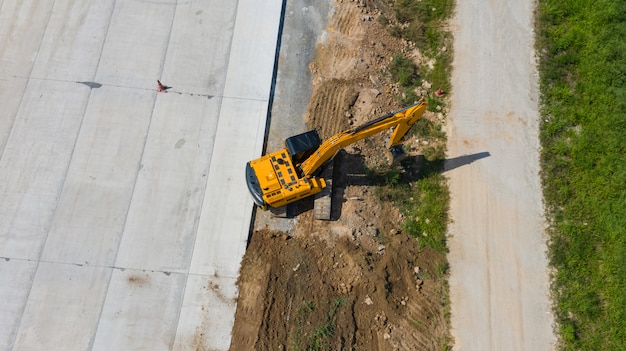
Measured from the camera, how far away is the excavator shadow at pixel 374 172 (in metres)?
14.2

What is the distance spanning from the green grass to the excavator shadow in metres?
2.88

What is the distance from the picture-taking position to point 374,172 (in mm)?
14625

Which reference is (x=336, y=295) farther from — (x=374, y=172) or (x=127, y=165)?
(x=127, y=165)

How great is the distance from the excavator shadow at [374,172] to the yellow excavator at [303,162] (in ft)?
3.12

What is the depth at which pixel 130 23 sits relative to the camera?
16.5 metres

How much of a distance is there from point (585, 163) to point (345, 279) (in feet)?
29.8

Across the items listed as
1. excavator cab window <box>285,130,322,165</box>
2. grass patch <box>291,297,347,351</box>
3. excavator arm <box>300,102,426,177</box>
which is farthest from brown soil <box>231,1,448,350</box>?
excavator arm <box>300,102,426,177</box>

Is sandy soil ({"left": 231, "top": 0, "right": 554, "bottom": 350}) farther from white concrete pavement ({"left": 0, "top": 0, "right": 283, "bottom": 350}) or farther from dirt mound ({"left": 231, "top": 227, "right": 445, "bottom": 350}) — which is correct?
white concrete pavement ({"left": 0, "top": 0, "right": 283, "bottom": 350})

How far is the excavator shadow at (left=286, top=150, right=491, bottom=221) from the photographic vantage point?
14.2 meters

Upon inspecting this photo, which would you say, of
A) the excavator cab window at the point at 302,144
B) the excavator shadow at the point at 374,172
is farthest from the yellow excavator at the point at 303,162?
the excavator shadow at the point at 374,172

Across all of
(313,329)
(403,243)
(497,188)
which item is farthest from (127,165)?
(497,188)

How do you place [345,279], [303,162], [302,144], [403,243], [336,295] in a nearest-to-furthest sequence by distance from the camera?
[302,144]
[336,295]
[345,279]
[303,162]
[403,243]

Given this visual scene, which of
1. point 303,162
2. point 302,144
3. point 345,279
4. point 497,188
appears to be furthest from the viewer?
point 497,188

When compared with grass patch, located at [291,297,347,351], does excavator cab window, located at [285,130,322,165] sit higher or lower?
higher
